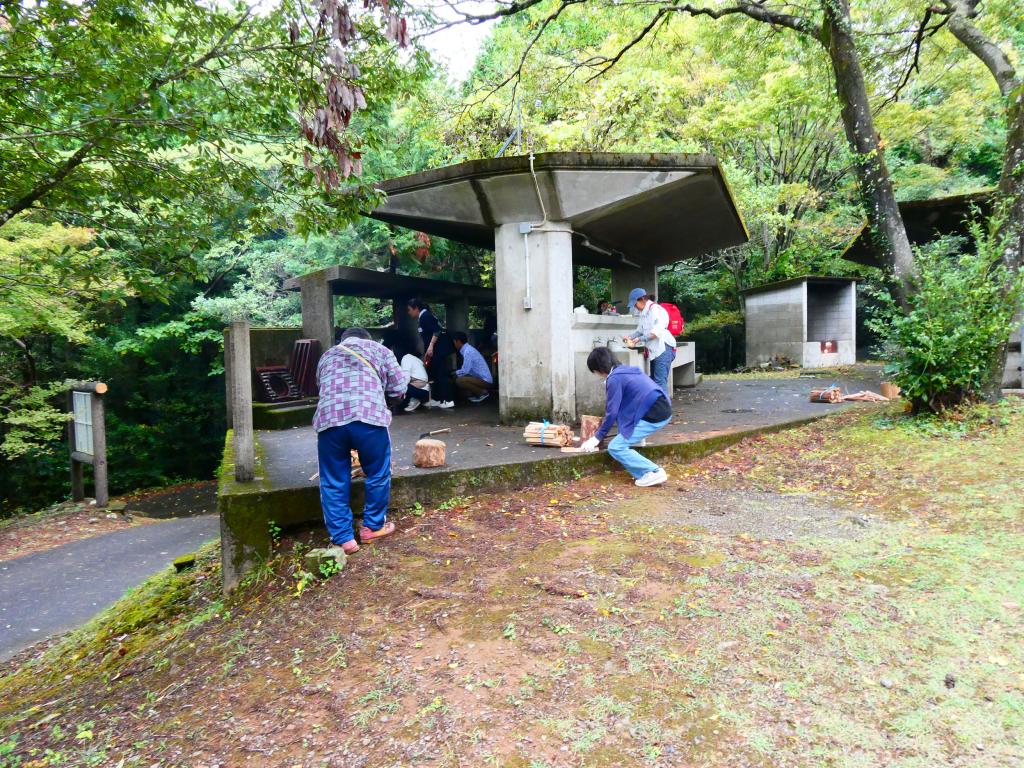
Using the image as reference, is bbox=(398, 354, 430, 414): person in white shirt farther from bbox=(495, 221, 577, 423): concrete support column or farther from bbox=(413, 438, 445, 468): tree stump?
bbox=(413, 438, 445, 468): tree stump

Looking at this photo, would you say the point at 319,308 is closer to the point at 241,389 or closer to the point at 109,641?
the point at 241,389

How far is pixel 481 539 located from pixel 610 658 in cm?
193

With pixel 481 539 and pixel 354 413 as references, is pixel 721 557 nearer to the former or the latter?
pixel 481 539

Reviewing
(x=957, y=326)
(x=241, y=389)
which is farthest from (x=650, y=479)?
(x=957, y=326)

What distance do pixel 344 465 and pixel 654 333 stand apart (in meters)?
5.37

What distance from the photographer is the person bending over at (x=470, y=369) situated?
10.5m

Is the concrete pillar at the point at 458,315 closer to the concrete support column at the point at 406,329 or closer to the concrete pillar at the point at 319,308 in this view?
the concrete support column at the point at 406,329

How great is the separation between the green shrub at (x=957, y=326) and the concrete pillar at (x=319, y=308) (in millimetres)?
8299

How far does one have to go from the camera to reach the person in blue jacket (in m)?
6.12

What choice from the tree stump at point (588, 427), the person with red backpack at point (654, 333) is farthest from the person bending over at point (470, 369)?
the tree stump at point (588, 427)

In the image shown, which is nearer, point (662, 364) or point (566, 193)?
point (566, 193)

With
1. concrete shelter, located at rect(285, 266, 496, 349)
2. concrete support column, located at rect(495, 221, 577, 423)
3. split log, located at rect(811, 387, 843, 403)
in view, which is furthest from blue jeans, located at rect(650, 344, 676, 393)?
concrete shelter, located at rect(285, 266, 496, 349)

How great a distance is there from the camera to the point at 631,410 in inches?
243

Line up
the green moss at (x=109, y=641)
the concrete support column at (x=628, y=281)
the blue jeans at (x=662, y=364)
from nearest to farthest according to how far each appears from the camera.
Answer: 1. the green moss at (x=109, y=641)
2. the blue jeans at (x=662, y=364)
3. the concrete support column at (x=628, y=281)
